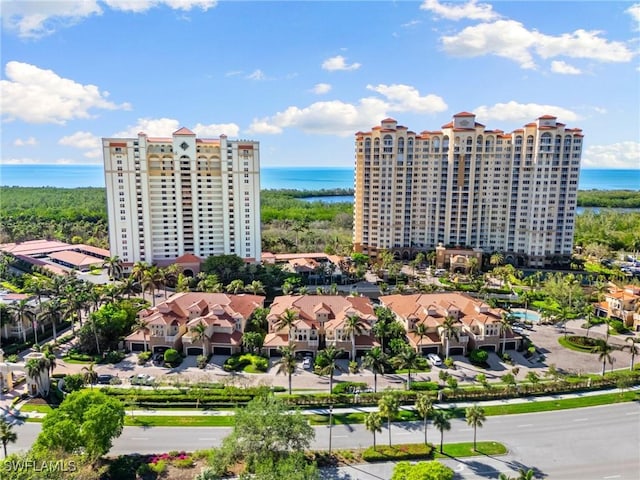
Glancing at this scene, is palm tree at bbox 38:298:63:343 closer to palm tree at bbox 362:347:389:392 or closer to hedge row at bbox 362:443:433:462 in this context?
palm tree at bbox 362:347:389:392

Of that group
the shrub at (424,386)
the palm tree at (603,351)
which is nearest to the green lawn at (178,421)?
the shrub at (424,386)

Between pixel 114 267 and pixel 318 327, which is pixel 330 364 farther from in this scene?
pixel 114 267

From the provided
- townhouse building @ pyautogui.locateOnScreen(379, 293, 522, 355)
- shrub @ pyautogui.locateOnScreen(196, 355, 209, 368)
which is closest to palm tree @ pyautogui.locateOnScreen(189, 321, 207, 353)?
shrub @ pyautogui.locateOnScreen(196, 355, 209, 368)

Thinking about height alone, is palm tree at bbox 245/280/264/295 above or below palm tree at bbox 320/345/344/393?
above

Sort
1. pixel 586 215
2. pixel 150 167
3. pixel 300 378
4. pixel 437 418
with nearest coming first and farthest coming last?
pixel 437 418 < pixel 300 378 < pixel 150 167 < pixel 586 215

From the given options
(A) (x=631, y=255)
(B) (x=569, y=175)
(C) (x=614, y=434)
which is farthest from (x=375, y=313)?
(A) (x=631, y=255)

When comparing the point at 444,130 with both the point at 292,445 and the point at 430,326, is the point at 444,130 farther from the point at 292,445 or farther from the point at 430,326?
the point at 292,445

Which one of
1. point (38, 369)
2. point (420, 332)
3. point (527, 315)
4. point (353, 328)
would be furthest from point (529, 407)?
point (38, 369)
